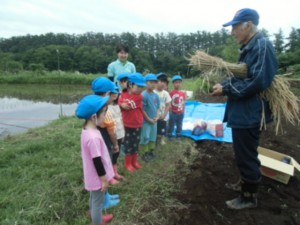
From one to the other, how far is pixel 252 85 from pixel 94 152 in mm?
1588

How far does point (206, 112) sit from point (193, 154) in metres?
3.30

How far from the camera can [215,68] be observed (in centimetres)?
272

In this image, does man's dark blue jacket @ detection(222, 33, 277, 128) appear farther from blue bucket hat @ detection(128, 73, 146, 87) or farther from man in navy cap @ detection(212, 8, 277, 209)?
blue bucket hat @ detection(128, 73, 146, 87)

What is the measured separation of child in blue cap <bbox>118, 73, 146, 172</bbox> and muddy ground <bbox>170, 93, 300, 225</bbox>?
2.79 feet

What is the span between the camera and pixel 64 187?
10.3 feet

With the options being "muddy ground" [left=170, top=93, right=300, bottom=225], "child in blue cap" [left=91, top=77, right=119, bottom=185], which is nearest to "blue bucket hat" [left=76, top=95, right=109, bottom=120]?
"child in blue cap" [left=91, top=77, right=119, bottom=185]

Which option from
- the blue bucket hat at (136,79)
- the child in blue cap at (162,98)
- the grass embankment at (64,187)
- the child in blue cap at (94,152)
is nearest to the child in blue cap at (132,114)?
the blue bucket hat at (136,79)

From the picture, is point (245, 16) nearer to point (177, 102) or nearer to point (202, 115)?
point (177, 102)

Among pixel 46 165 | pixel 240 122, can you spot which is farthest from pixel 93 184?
pixel 46 165

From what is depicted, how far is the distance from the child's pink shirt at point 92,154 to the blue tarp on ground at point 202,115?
11.4ft

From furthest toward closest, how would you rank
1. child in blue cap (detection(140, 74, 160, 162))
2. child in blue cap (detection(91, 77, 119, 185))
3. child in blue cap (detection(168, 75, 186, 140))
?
child in blue cap (detection(168, 75, 186, 140)) → child in blue cap (detection(140, 74, 160, 162)) → child in blue cap (detection(91, 77, 119, 185))

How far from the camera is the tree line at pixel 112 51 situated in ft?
58.1

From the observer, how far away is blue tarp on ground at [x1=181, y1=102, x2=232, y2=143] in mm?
5448

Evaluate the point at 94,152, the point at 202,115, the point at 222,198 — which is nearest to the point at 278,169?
the point at 222,198
